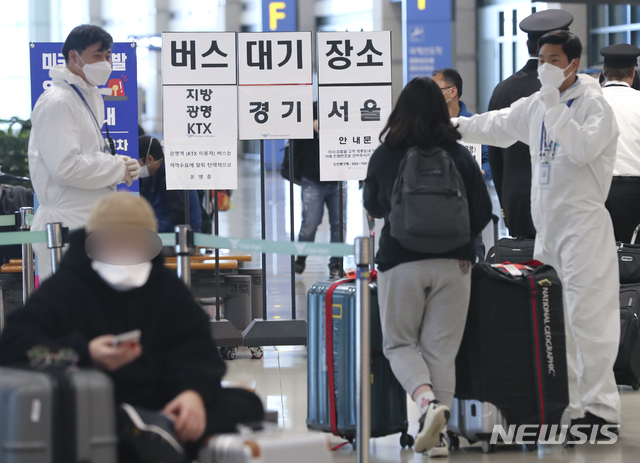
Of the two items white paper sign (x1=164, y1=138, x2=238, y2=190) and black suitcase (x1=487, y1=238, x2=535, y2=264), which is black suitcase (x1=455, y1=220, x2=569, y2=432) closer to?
black suitcase (x1=487, y1=238, x2=535, y2=264)

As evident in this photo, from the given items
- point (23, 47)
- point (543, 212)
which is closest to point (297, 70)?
point (543, 212)

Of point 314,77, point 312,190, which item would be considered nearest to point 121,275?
point 312,190

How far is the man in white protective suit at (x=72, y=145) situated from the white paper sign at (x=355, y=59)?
165 cm

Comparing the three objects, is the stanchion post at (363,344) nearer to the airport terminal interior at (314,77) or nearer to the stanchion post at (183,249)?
the airport terminal interior at (314,77)

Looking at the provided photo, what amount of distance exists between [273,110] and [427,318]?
221cm

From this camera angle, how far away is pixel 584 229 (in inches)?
140

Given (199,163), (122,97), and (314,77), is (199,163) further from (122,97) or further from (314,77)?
(314,77)

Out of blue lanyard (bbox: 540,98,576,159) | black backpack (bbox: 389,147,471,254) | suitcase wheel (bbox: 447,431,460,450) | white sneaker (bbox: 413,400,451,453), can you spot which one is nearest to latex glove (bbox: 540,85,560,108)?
blue lanyard (bbox: 540,98,576,159)

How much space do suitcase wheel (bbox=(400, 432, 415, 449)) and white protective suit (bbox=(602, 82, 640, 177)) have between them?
220 centimetres

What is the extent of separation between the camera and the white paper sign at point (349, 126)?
5211 millimetres

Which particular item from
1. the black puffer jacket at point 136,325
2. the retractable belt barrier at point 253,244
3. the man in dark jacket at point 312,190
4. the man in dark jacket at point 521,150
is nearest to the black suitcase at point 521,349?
the retractable belt barrier at point 253,244

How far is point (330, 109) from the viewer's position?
5.21 metres

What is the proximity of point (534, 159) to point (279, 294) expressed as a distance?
Answer: 4380 millimetres

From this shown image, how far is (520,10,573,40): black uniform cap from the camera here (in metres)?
4.32
